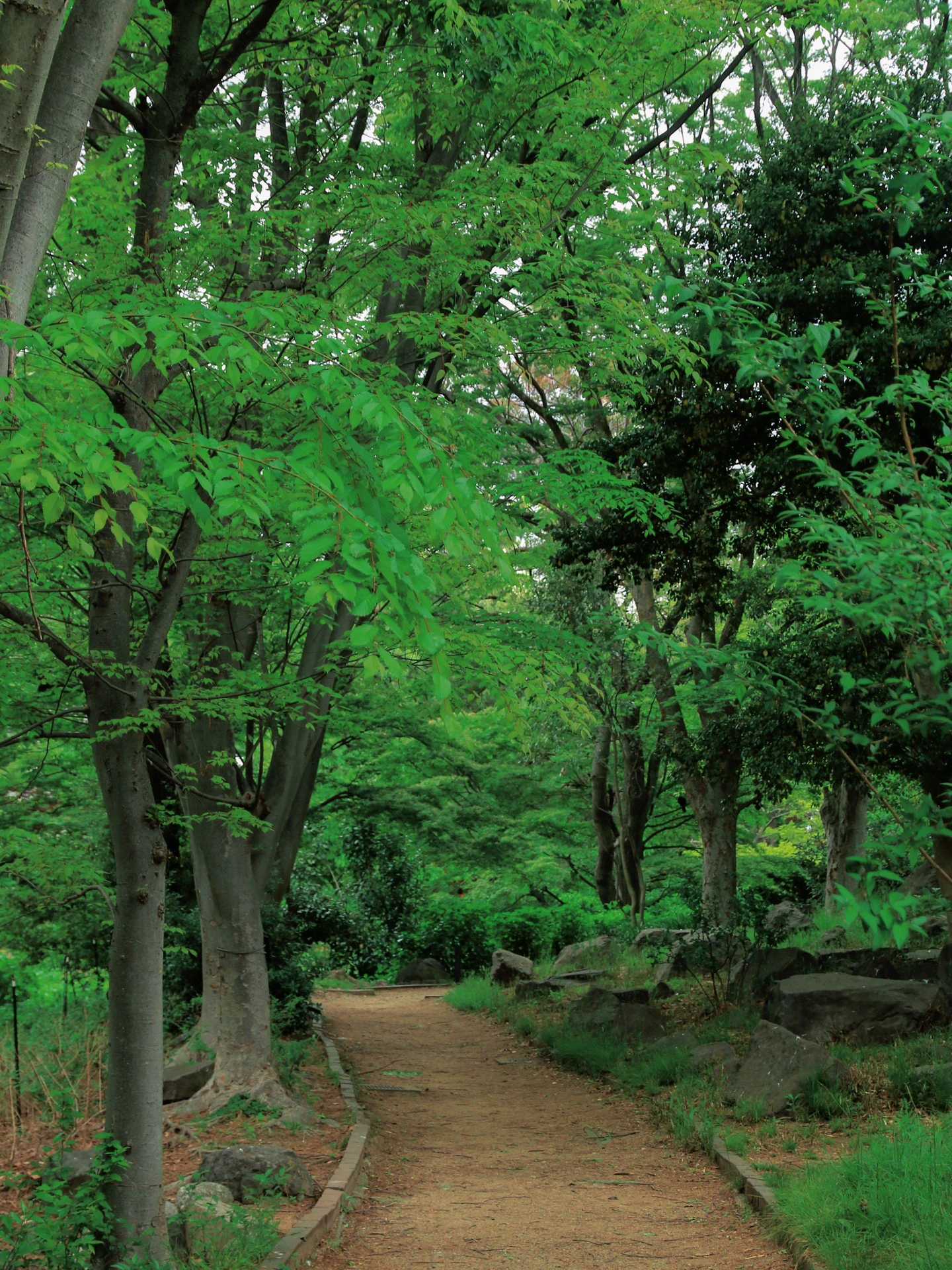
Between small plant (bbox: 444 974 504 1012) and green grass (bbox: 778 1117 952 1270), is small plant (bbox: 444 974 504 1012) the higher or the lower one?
the lower one

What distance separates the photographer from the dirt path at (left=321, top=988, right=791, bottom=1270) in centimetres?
625

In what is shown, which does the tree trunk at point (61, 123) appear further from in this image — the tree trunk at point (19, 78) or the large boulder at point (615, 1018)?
the large boulder at point (615, 1018)

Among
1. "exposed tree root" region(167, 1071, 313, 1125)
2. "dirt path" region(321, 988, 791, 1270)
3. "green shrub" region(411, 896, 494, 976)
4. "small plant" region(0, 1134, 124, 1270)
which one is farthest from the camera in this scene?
"green shrub" region(411, 896, 494, 976)

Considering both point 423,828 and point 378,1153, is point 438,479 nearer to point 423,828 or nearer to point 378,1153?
point 378,1153

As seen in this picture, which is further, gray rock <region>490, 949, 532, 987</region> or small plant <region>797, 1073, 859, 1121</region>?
gray rock <region>490, 949, 532, 987</region>

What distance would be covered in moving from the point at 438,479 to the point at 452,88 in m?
6.01

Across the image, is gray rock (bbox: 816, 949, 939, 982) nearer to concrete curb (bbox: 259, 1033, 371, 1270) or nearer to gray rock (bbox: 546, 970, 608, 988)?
gray rock (bbox: 546, 970, 608, 988)

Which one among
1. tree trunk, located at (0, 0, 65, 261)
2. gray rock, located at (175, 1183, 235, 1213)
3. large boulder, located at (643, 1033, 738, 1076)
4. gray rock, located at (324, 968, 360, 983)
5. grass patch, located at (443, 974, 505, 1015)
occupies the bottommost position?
gray rock, located at (324, 968, 360, 983)

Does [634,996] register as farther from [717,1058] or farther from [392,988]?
[392,988]

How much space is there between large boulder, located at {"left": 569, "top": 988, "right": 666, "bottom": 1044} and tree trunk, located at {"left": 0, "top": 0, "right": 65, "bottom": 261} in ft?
35.5

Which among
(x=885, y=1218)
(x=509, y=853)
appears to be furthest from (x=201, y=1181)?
(x=509, y=853)

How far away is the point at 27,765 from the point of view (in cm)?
1317

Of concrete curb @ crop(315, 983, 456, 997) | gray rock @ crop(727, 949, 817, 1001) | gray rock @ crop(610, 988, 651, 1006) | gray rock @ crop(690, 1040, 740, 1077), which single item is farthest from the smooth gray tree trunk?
concrete curb @ crop(315, 983, 456, 997)

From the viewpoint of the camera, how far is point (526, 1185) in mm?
7891
